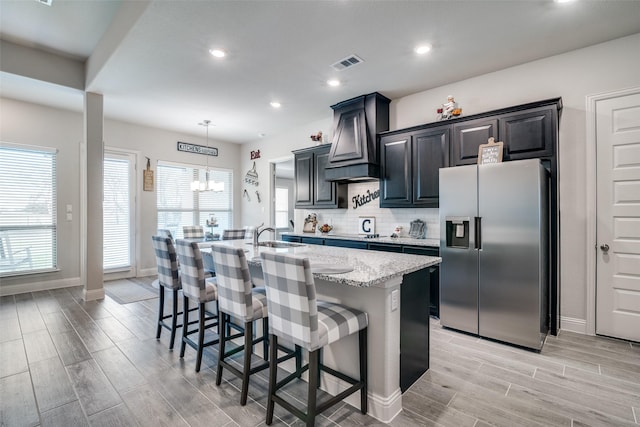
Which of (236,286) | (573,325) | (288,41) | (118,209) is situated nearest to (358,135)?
(288,41)

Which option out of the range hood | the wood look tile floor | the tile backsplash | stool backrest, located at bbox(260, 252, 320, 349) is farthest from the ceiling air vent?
the wood look tile floor

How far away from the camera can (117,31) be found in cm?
312

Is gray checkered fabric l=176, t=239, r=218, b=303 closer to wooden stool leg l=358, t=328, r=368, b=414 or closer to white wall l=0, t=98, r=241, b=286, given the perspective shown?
wooden stool leg l=358, t=328, r=368, b=414

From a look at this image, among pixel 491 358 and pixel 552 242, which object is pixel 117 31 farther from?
pixel 552 242

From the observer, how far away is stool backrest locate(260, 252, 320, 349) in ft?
5.24

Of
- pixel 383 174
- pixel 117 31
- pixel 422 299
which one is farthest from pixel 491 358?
pixel 117 31

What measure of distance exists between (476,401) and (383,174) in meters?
2.93

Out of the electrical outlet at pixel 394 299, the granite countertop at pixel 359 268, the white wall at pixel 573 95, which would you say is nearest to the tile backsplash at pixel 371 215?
the white wall at pixel 573 95

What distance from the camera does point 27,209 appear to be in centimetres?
476

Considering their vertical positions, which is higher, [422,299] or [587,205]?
[587,205]

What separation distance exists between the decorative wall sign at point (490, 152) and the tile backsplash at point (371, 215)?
100 centimetres

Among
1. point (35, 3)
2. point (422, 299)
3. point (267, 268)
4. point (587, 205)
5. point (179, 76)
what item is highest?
point (35, 3)

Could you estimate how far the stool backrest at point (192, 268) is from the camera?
2.40m

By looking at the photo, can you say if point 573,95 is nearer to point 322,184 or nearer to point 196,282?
point 322,184
